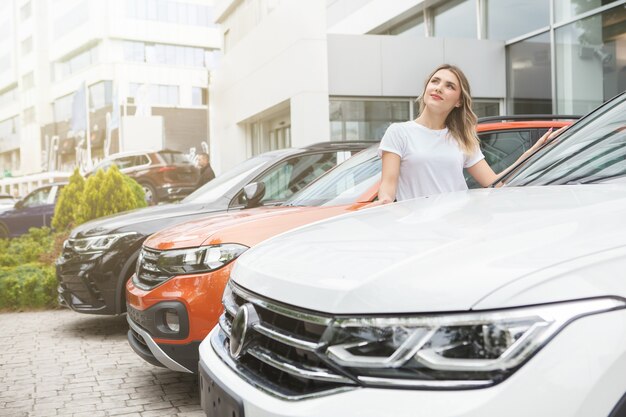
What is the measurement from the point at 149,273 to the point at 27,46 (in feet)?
178

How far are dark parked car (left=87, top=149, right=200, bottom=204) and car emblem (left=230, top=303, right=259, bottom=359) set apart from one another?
60.8ft

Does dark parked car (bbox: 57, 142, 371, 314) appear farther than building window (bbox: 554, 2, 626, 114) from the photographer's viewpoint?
No

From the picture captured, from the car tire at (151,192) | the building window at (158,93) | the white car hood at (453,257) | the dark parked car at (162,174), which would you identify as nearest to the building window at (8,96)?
the building window at (158,93)

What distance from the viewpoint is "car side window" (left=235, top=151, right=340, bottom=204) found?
19.8 ft

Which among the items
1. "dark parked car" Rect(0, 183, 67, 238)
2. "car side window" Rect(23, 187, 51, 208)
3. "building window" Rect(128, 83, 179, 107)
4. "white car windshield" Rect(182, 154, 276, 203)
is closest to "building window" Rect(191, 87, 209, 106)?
"building window" Rect(128, 83, 179, 107)

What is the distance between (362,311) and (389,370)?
0.15m

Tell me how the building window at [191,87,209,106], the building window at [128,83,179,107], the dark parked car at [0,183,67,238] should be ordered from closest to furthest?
1. the dark parked car at [0,183,67,238]
2. the building window at [128,83,179,107]
3. the building window at [191,87,209,106]

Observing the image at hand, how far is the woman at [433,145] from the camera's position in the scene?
3.62 meters

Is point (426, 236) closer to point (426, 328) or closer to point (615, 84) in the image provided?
point (426, 328)

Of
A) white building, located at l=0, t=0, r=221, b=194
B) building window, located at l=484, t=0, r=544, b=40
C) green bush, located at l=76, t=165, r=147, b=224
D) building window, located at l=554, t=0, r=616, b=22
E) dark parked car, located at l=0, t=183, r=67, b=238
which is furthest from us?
white building, located at l=0, t=0, r=221, b=194

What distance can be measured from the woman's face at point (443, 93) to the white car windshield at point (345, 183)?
775 millimetres

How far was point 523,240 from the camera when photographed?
1.60 metres

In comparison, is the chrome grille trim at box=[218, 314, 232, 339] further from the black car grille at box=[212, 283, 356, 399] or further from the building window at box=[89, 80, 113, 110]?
the building window at box=[89, 80, 113, 110]

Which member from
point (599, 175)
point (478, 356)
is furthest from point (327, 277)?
point (599, 175)
